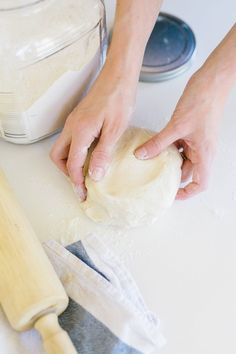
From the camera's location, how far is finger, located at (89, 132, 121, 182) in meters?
0.75

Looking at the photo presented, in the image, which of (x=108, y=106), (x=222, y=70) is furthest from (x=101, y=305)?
(x=222, y=70)

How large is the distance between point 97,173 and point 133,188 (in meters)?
0.06

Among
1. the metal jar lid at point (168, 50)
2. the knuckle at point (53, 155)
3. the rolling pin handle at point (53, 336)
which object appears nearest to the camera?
the rolling pin handle at point (53, 336)

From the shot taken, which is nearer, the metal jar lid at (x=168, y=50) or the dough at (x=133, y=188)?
the dough at (x=133, y=188)

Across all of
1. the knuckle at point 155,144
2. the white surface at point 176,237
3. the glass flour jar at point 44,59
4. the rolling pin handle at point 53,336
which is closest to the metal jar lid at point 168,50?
the white surface at point 176,237

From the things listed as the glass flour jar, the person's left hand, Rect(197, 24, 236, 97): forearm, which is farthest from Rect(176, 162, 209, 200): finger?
the glass flour jar

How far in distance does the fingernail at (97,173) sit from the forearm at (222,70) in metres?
0.22

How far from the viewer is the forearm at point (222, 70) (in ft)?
2.56

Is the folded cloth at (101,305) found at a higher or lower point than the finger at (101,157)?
lower

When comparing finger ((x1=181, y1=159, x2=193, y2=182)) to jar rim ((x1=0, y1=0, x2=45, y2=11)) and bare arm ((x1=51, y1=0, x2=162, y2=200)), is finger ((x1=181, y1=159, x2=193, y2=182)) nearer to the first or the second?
bare arm ((x1=51, y1=0, x2=162, y2=200))

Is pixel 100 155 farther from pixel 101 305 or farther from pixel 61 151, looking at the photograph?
pixel 101 305

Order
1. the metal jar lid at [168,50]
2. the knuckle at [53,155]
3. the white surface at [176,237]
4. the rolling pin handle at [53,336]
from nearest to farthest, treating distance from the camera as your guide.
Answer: the rolling pin handle at [53,336]
the white surface at [176,237]
the knuckle at [53,155]
the metal jar lid at [168,50]

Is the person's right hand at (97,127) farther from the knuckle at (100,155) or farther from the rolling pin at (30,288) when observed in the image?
the rolling pin at (30,288)

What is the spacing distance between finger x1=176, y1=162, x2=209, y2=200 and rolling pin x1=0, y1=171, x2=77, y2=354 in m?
0.26
